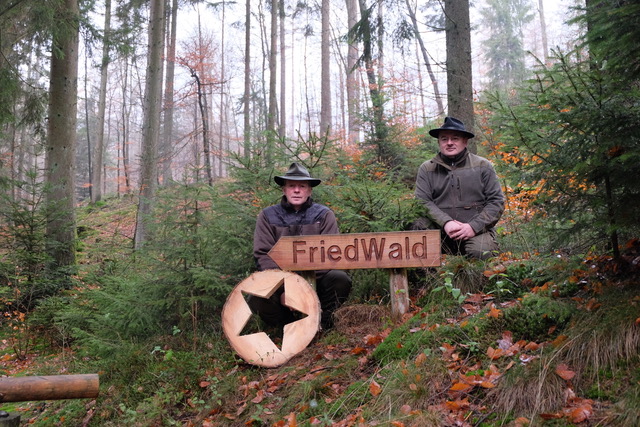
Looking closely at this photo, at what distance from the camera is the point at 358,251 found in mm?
4867

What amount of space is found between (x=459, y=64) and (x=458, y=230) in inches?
142

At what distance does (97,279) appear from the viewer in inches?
312

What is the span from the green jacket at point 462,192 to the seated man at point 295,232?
1216 millimetres

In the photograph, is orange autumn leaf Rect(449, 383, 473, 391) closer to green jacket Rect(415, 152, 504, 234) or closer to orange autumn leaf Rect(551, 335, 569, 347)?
orange autumn leaf Rect(551, 335, 569, 347)

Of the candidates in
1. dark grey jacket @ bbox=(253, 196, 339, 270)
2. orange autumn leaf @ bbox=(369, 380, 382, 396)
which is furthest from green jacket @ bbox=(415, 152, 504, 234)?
orange autumn leaf @ bbox=(369, 380, 382, 396)

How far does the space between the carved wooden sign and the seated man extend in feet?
0.70

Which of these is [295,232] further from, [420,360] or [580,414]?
[580,414]

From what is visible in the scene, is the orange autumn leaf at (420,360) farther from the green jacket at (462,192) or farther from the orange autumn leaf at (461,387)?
the green jacket at (462,192)

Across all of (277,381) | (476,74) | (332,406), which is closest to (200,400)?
(277,381)

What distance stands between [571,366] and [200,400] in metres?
3.01

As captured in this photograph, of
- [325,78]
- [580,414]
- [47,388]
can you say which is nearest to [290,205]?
[47,388]

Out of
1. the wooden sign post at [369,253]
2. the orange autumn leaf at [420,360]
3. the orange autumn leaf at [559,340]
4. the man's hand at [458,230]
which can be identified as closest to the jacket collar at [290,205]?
the wooden sign post at [369,253]

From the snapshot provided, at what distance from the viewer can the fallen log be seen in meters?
3.51

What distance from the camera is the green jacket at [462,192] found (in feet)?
17.8
